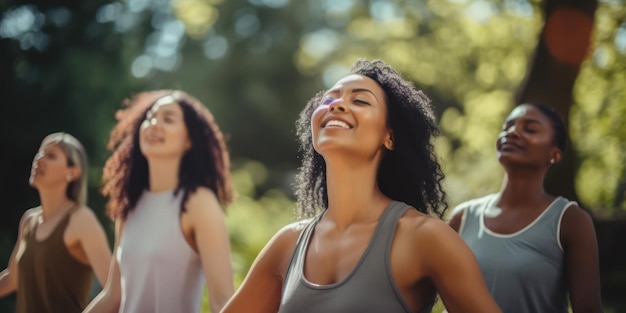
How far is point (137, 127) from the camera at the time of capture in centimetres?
511

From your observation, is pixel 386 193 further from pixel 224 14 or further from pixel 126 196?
pixel 224 14

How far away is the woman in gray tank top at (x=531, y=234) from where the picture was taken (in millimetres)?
4031

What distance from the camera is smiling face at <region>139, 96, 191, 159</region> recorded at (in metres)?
4.80

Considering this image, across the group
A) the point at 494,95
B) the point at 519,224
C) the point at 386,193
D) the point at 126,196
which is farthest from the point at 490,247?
the point at 494,95

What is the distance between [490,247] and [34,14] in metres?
10.8

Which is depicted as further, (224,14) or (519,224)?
(224,14)

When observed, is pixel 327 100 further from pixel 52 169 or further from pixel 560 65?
pixel 560 65

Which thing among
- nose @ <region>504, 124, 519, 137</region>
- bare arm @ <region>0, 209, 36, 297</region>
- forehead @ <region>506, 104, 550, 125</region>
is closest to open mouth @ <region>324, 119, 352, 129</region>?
nose @ <region>504, 124, 519, 137</region>

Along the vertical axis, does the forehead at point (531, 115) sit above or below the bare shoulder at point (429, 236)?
above

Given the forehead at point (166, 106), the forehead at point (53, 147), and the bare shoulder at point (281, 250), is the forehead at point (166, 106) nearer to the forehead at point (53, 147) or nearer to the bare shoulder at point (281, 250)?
the forehead at point (53, 147)

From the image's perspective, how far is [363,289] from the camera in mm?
2729

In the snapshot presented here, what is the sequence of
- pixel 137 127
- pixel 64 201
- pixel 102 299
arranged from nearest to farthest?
pixel 102 299 → pixel 137 127 → pixel 64 201

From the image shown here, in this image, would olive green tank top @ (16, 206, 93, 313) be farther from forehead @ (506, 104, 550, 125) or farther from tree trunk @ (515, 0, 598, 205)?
tree trunk @ (515, 0, 598, 205)

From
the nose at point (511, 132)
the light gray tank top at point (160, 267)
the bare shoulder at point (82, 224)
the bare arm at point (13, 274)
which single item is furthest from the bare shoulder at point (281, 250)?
the bare arm at point (13, 274)
